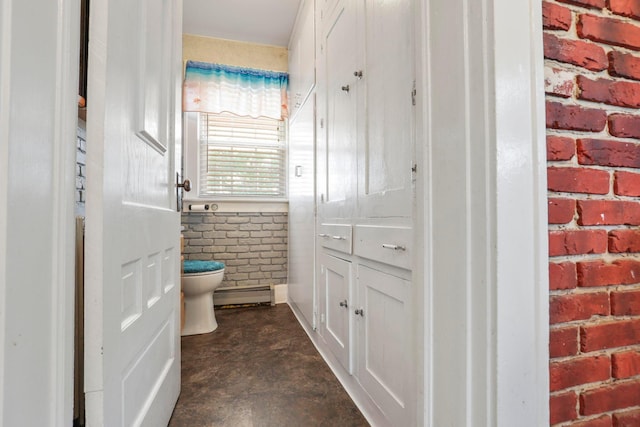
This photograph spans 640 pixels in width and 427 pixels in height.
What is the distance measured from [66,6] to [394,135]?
88 centimetres

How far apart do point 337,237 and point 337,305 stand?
1.17ft

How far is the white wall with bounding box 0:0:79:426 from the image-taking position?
1.38 feet

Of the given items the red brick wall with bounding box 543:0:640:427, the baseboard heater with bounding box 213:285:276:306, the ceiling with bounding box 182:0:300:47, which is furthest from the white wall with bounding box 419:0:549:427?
the baseboard heater with bounding box 213:285:276:306

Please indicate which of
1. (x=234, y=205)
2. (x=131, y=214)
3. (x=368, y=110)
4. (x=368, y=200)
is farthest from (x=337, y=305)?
(x=234, y=205)

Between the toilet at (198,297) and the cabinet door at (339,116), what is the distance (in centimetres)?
101

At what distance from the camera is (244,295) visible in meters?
3.01

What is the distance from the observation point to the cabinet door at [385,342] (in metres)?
0.99

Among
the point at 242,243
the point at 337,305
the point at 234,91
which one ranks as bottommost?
the point at 337,305

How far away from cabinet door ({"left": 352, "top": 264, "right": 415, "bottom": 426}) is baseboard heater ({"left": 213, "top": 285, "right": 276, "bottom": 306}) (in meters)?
1.80

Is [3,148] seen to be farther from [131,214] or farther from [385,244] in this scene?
[385,244]

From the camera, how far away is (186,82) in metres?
2.84

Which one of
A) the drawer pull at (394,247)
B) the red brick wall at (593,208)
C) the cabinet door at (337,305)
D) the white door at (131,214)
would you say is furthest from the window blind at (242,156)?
the red brick wall at (593,208)

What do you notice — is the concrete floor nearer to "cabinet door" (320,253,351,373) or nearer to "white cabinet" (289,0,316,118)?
"cabinet door" (320,253,351,373)

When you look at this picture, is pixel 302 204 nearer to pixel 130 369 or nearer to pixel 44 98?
pixel 130 369
